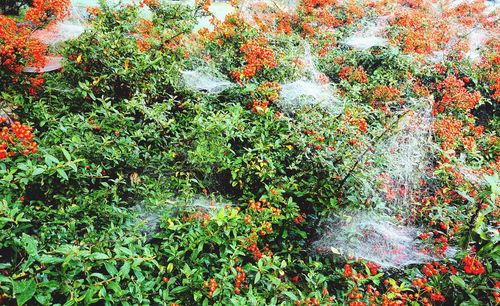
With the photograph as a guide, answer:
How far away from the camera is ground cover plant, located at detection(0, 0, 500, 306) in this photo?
2426 mm

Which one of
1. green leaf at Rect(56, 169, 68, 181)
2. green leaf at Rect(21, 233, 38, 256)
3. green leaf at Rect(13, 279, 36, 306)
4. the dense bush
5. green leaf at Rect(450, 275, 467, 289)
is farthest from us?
the dense bush

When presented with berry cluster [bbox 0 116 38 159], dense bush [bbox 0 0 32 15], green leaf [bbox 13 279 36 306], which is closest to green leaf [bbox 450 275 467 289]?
green leaf [bbox 13 279 36 306]

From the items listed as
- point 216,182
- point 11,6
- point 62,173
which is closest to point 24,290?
point 62,173

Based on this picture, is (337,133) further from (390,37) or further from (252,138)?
(390,37)

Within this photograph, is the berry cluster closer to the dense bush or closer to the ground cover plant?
the ground cover plant

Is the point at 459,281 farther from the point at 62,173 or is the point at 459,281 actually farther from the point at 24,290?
the point at 62,173

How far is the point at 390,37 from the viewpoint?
7.50m

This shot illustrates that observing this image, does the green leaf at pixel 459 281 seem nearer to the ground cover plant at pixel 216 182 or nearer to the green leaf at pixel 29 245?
the ground cover plant at pixel 216 182

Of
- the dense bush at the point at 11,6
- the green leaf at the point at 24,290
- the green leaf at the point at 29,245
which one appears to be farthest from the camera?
the dense bush at the point at 11,6

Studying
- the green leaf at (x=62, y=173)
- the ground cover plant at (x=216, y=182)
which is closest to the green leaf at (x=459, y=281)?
the ground cover plant at (x=216, y=182)

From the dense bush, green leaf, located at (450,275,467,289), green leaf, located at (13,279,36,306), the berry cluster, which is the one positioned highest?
the dense bush

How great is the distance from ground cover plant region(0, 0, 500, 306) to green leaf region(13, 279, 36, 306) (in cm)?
1

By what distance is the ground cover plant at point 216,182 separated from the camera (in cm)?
243

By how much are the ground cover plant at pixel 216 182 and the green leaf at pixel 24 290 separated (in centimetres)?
1
